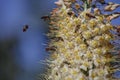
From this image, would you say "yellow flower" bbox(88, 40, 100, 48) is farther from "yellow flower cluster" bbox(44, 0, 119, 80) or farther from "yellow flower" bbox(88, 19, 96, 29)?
"yellow flower" bbox(88, 19, 96, 29)

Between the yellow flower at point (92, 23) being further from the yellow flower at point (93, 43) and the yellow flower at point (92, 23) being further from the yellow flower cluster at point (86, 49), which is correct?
the yellow flower at point (93, 43)

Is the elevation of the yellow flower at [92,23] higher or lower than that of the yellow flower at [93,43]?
higher

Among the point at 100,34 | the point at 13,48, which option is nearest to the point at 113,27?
the point at 100,34

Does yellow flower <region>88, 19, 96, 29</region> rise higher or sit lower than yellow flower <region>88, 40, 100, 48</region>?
higher

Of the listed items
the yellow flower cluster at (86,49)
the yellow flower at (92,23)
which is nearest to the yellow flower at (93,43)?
the yellow flower cluster at (86,49)

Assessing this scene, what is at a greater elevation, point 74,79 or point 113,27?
point 113,27

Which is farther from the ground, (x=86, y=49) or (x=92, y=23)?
(x=92, y=23)

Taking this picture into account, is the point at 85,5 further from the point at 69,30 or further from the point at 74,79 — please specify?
the point at 74,79

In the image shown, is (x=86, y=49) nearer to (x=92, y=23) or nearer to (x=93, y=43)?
(x=93, y=43)

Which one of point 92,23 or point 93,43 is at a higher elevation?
point 92,23

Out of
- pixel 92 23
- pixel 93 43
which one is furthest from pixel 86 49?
pixel 92 23

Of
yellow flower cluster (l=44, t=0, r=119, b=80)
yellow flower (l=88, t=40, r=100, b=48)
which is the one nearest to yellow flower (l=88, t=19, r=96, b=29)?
yellow flower cluster (l=44, t=0, r=119, b=80)
